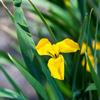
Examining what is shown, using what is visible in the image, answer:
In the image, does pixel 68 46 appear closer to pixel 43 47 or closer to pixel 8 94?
pixel 43 47

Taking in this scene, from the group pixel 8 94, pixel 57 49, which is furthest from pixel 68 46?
pixel 8 94

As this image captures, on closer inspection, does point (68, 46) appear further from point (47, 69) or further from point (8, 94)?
point (8, 94)

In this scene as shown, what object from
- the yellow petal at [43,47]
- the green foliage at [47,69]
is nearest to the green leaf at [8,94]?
the green foliage at [47,69]

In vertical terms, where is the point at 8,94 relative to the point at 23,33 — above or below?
below

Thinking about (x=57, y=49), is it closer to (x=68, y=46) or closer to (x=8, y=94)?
(x=68, y=46)

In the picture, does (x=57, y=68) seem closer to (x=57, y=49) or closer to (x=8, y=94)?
(x=57, y=49)

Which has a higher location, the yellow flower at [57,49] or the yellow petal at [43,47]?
the yellow petal at [43,47]

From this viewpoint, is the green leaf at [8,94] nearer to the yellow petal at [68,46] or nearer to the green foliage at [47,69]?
the green foliage at [47,69]

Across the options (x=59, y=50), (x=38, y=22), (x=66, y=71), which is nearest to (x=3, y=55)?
(x=66, y=71)

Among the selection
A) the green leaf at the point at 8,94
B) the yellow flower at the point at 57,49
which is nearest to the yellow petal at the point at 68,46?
the yellow flower at the point at 57,49

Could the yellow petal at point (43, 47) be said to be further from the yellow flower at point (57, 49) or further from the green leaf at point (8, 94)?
the green leaf at point (8, 94)
